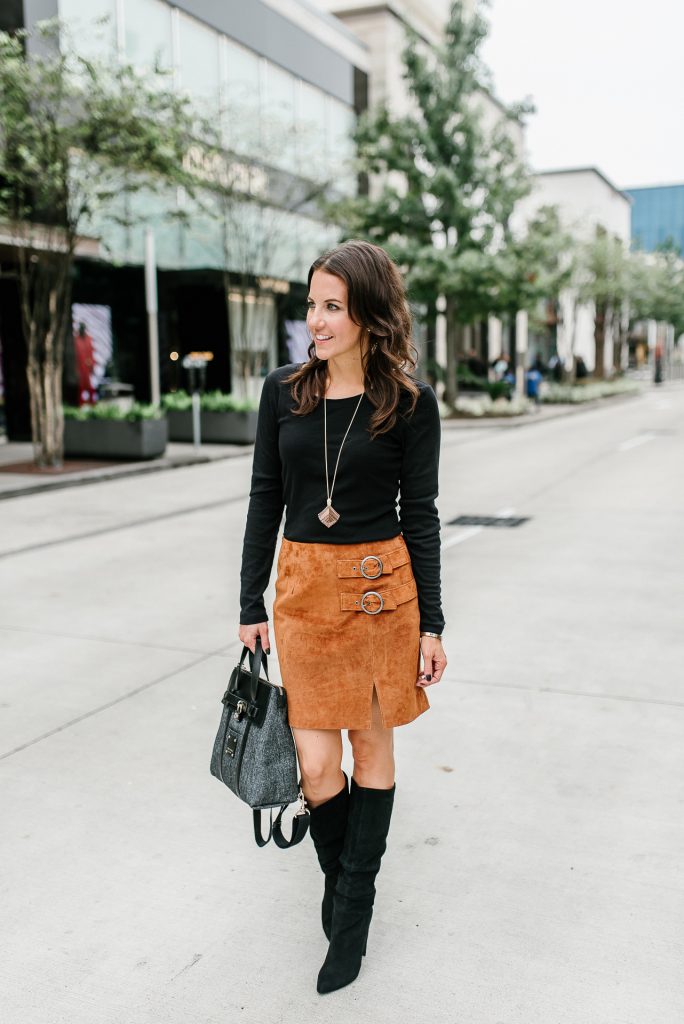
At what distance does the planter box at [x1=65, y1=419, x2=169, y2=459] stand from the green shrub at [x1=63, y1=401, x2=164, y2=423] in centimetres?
7

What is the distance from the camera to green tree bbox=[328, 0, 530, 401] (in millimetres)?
27984

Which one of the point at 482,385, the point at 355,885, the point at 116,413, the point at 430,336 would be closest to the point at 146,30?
the point at 116,413

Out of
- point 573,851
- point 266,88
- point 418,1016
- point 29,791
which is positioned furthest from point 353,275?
point 266,88

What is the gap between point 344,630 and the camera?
254 centimetres

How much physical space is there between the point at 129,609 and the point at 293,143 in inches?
735

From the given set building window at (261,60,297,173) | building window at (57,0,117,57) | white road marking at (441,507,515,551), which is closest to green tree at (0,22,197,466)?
building window at (57,0,117,57)

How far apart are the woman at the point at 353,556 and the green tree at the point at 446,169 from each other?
25721 millimetres

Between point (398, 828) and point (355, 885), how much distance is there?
3.39ft

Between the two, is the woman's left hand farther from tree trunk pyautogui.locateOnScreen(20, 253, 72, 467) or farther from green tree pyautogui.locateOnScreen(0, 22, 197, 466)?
tree trunk pyautogui.locateOnScreen(20, 253, 72, 467)

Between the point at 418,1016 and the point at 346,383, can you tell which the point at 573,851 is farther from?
the point at 346,383

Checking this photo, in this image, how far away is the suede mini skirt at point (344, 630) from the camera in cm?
253

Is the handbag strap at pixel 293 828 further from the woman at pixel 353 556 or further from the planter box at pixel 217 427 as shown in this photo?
the planter box at pixel 217 427

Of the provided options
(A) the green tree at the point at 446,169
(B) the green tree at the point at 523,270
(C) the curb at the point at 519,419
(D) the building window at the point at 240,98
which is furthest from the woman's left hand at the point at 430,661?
(B) the green tree at the point at 523,270

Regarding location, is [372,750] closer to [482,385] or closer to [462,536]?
[462,536]
